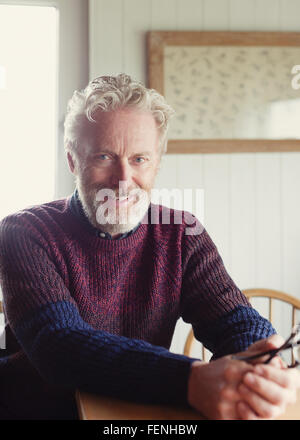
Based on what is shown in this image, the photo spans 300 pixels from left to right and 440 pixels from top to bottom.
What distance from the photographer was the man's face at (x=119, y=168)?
1.15 m

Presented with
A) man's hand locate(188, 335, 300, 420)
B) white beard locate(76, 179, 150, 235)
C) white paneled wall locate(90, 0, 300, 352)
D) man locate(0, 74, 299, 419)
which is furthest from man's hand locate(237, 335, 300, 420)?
white paneled wall locate(90, 0, 300, 352)

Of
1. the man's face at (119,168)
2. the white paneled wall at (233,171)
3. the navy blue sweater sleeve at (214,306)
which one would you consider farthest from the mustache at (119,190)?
the white paneled wall at (233,171)

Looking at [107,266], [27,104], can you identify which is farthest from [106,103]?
[27,104]

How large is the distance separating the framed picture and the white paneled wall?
0.06 metres

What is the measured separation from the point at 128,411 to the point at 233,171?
1.83 metres

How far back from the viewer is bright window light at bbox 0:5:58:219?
7.61 ft

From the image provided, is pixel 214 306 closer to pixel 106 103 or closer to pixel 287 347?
pixel 287 347

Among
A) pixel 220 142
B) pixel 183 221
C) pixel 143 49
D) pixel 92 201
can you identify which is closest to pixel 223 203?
pixel 220 142

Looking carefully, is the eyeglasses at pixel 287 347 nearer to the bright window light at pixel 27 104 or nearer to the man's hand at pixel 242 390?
the man's hand at pixel 242 390

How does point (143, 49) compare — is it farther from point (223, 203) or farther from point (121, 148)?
point (121, 148)

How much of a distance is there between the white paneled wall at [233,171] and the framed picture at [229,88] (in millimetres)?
60

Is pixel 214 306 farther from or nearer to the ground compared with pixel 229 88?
nearer to the ground

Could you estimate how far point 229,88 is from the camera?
93.2 inches

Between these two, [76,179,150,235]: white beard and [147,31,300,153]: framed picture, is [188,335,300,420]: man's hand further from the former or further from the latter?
[147,31,300,153]: framed picture
